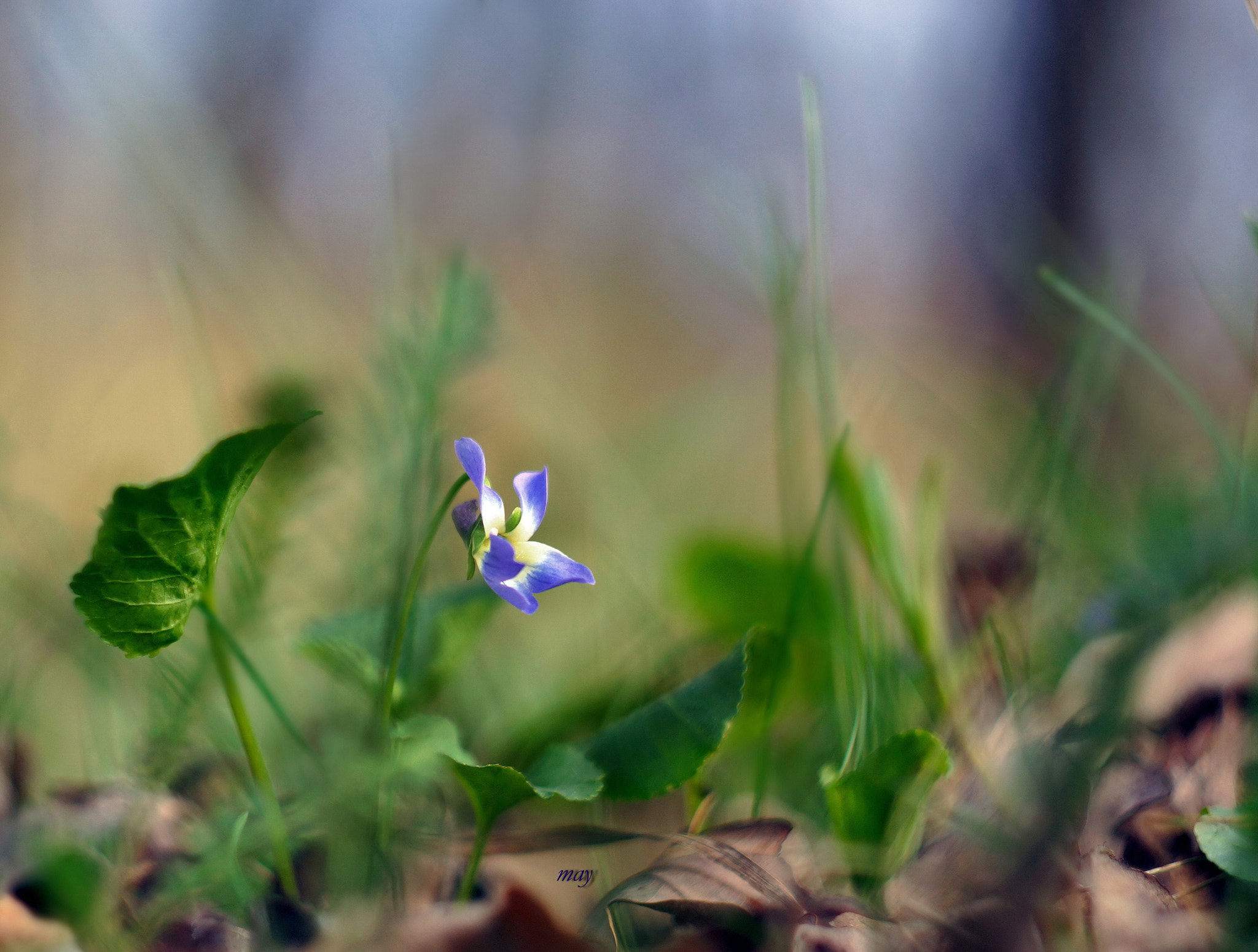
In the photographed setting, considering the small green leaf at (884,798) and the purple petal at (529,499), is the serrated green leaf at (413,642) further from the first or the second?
the small green leaf at (884,798)

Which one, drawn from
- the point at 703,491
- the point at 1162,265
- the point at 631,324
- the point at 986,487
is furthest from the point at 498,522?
the point at 631,324

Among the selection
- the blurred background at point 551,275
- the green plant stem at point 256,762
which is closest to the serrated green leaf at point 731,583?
the blurred background at point 551,275

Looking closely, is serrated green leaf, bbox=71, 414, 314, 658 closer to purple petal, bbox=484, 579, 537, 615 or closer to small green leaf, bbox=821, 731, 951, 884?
purple petal, bbox=484, 579, 537, 615

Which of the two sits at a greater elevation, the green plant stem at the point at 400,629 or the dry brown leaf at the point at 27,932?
the green plant stem at the point at 400,629

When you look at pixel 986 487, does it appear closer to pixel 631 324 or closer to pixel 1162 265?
pixel 1162 265

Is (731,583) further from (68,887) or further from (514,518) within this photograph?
(68,887)

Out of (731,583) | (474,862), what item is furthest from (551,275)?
(474,862)
